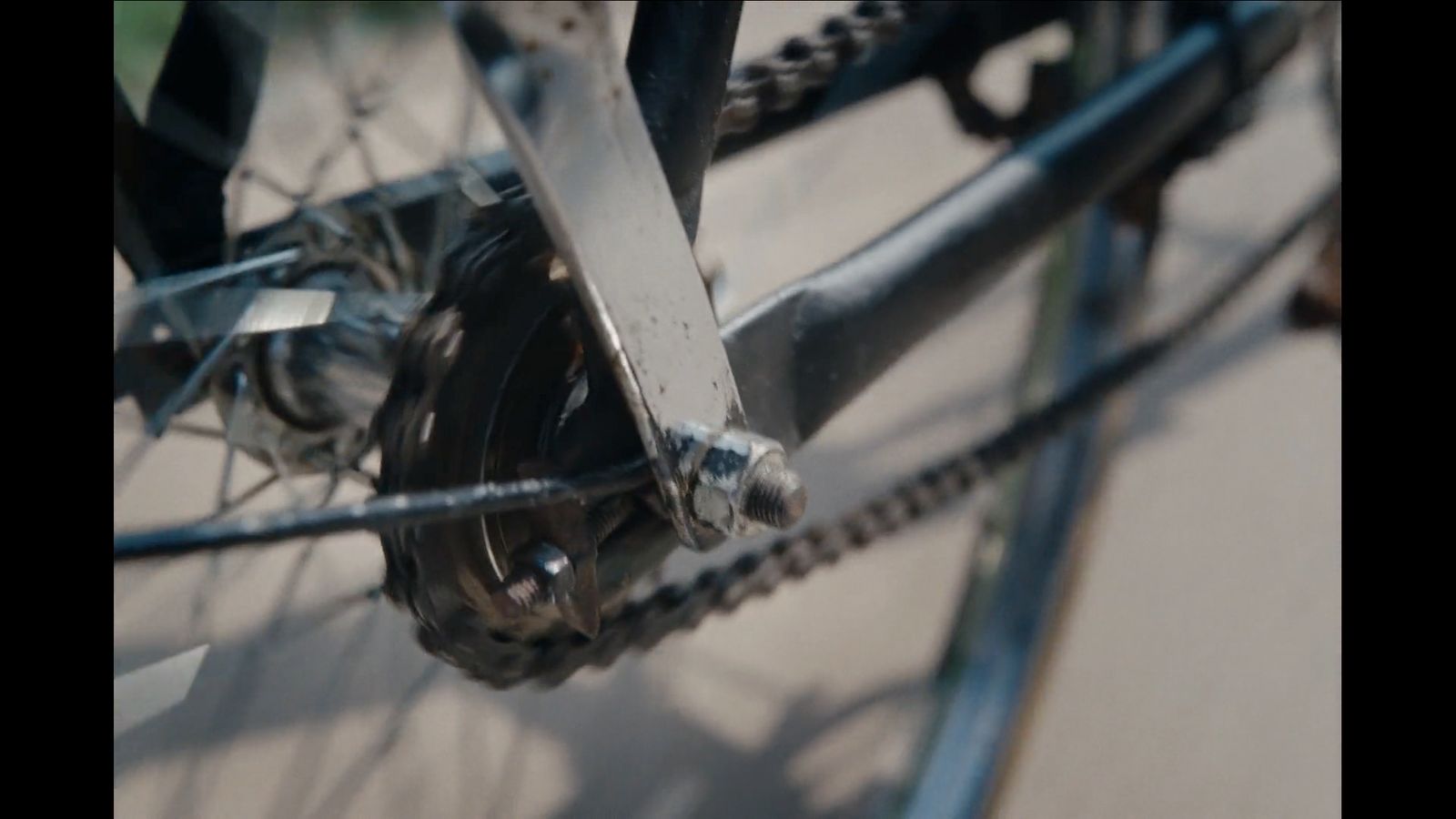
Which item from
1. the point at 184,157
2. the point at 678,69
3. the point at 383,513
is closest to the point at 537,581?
the point at 383,513

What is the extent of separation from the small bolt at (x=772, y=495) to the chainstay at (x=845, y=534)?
132mm

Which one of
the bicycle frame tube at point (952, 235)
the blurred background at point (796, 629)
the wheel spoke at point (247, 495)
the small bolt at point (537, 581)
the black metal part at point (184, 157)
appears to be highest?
the black metal part at point (184, 157)

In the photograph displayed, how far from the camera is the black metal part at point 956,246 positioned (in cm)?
58

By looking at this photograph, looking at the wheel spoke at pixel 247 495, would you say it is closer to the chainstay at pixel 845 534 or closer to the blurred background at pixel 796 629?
the blurred background at pixel 796 629

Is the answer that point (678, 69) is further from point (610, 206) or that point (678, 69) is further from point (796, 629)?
point (796, 629)

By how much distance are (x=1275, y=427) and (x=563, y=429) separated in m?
0.70

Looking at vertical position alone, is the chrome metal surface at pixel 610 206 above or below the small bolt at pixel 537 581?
above

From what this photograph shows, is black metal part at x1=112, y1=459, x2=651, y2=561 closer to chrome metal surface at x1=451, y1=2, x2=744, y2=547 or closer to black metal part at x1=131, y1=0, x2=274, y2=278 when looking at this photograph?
chrome metal surface at x1=451, y1=2, x2=744, y2=547

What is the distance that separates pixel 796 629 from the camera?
88 cm

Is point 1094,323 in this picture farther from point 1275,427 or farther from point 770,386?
point 770,386

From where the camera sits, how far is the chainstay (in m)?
0.57

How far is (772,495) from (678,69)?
153 mm

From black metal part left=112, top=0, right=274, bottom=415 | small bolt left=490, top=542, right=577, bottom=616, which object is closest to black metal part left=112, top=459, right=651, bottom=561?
small bolt left=490, top=542, right=577, bottom=616

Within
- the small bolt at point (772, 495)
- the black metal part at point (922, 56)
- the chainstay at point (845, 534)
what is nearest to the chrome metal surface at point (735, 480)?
the small bolt at point (772, 495)
